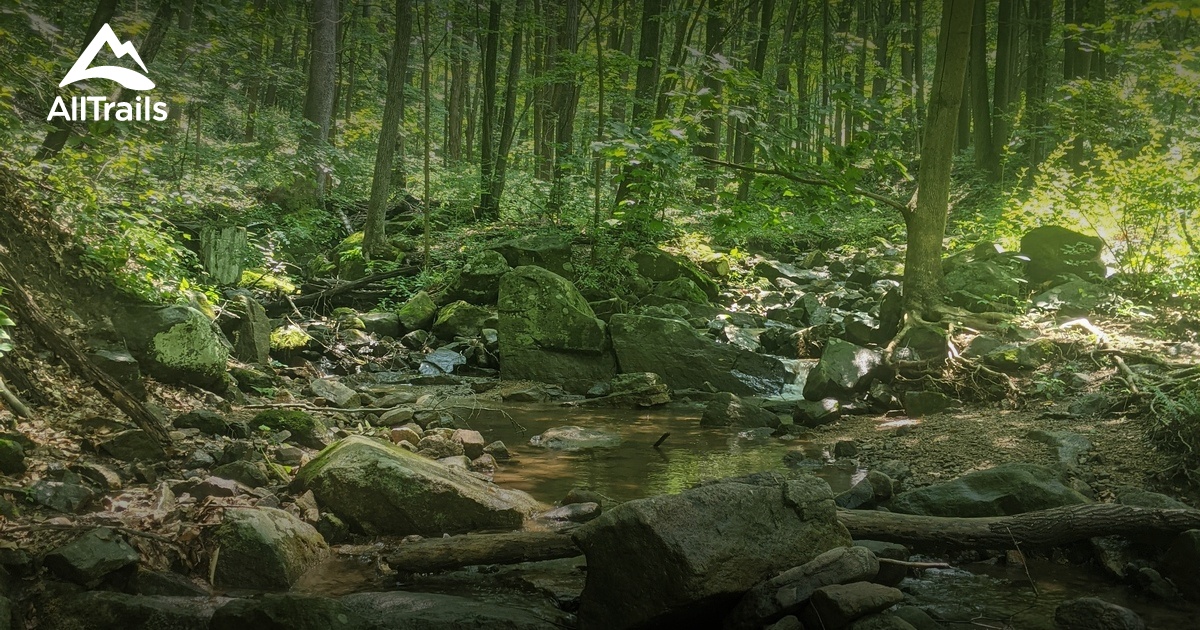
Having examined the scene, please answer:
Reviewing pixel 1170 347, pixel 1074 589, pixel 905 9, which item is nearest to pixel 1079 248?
pixel 1170 347

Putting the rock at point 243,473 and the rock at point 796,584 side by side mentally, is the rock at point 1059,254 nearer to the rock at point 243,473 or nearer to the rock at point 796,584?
the rock at point 796,584

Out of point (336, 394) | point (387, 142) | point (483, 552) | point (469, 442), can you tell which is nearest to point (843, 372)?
point (469, 442)

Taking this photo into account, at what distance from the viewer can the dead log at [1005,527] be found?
4262 mm

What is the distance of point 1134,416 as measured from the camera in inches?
269

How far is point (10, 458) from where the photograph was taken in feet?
15.2

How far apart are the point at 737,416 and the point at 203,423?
Answer: 5.63 metres

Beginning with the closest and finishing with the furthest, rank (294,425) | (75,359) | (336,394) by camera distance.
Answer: (75,359)
(294,425)
(336,394)

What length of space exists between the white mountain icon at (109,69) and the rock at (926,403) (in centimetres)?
924

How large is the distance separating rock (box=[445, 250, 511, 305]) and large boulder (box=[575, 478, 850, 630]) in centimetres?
1007

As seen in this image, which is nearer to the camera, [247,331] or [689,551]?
[689,551]

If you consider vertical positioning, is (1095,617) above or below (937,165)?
below

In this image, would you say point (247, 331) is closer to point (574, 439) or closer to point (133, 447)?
point (133, 447)

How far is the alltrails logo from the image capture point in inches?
283

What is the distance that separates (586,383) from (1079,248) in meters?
7.67
